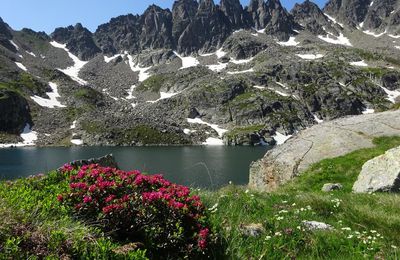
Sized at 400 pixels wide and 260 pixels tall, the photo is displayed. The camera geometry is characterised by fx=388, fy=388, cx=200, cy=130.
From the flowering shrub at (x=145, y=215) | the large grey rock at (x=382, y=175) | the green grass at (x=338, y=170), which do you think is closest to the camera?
the flowering shrub at (x=145, y=215)

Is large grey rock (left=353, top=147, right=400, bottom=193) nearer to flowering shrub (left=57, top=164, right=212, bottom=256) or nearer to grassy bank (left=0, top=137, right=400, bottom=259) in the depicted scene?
grassy bank (left=0, top=137, right=400, bottom=259)

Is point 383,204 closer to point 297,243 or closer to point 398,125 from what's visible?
point 297,243

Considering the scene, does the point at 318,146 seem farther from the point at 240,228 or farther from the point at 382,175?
the point at 240,228

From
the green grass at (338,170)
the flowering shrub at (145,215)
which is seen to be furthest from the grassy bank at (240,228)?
the green grass at (338,170)

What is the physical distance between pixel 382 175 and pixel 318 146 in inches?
555

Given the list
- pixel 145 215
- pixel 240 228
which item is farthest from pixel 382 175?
pixel 145 215

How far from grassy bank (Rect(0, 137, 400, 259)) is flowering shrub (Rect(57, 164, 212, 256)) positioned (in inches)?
12.6

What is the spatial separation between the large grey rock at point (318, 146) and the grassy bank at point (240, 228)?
1659 centimetres

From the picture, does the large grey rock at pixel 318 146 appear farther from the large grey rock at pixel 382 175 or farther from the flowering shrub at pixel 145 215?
the flowering shrub at pixel 145 215

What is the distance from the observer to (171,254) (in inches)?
297

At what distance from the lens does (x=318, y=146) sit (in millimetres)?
34844

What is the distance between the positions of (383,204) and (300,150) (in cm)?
2048

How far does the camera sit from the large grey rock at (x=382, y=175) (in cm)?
1986

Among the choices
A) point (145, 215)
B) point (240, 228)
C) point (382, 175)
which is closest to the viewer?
point (145, 215)
